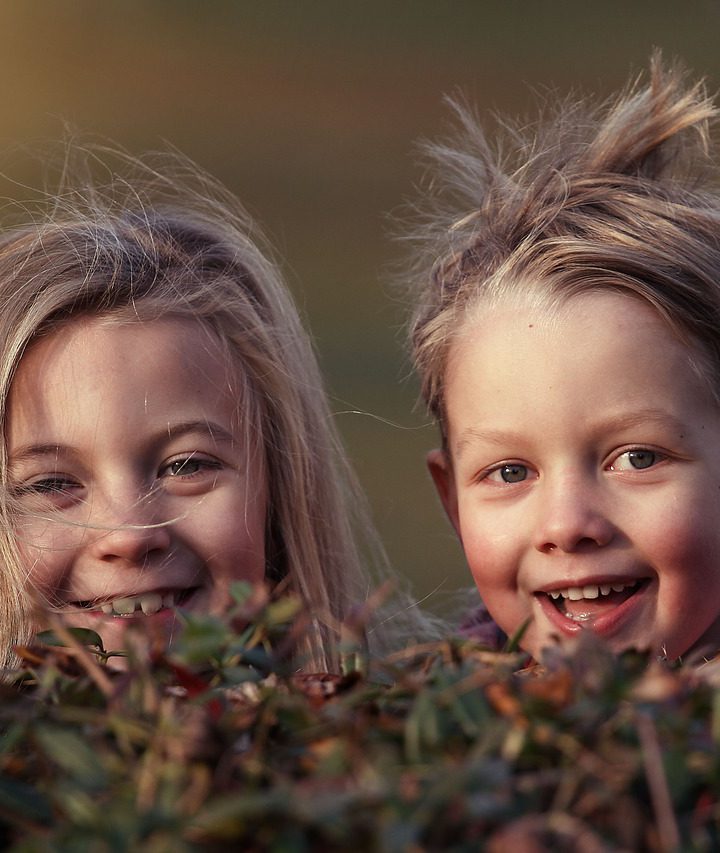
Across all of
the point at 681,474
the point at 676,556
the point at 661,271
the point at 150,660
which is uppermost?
the point at 661,271

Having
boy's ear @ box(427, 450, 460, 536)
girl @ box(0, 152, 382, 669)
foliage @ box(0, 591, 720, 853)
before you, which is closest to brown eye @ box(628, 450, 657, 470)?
boy's ear @ box(427, 450, 460, 536)

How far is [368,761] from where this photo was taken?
21.0 inches

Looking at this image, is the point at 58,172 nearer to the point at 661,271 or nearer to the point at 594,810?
the point at 661,271

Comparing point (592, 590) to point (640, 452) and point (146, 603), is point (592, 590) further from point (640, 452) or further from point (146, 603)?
point (146, 603)

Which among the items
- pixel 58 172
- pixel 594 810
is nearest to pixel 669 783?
pixel 594 810

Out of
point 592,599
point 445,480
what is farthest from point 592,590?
point 445,480

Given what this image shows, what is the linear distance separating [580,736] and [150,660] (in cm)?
27

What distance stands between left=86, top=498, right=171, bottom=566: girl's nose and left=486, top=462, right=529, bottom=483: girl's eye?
0.52 meters

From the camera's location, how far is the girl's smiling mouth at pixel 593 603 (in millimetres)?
1703

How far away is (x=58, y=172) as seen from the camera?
2490 mm

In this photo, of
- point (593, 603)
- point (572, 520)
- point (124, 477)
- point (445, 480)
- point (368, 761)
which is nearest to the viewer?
point (368, 761)

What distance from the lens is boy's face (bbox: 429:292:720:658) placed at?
165 centimetres

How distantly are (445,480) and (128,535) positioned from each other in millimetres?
583

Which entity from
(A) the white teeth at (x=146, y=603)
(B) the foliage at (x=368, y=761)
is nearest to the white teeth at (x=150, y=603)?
(A) the white teeth at (x=146, y=603)
